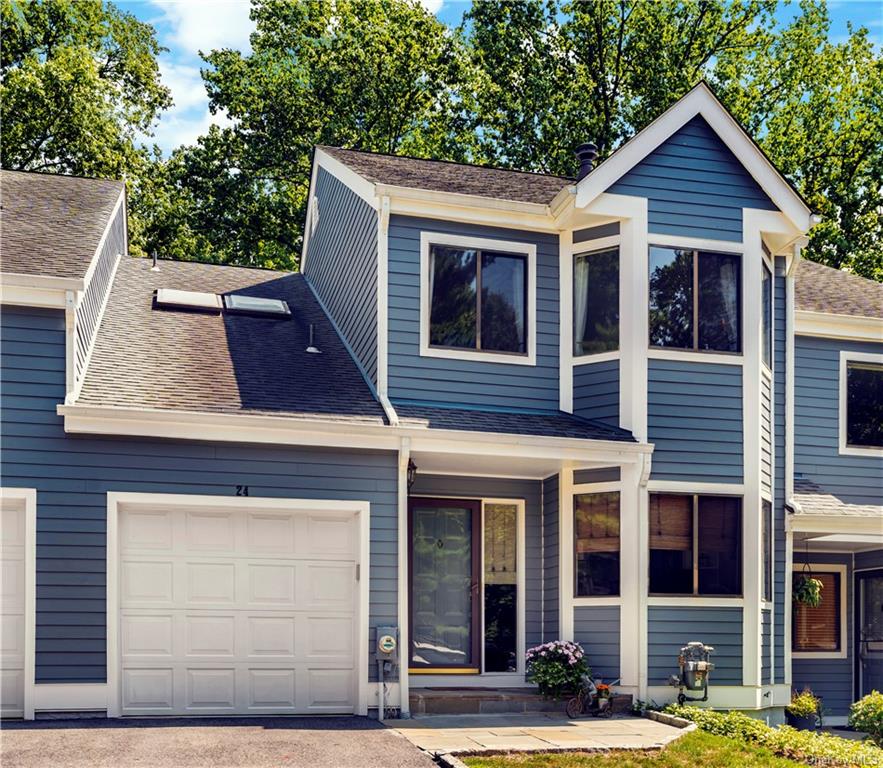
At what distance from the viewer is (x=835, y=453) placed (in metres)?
15.8

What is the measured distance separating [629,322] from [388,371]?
294cm

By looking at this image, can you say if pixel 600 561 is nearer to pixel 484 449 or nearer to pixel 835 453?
pixel 484 449

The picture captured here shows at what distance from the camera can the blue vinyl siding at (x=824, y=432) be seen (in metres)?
15.6

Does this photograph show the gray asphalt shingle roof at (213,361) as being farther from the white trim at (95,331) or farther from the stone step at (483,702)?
the stone step at (483,702)

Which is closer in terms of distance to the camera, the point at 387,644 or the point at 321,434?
the point at 387,644

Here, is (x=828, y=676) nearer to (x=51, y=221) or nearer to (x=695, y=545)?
(x=695, y=545)

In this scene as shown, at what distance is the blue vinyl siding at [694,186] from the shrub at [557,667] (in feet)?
16.8

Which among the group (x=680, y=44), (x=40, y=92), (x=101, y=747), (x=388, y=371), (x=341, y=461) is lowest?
(x=101, y=747)

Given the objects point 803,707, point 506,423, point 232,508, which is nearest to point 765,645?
point 803,707

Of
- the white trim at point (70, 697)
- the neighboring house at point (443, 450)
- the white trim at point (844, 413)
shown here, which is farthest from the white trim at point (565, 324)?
the white trim at point (70, 697)

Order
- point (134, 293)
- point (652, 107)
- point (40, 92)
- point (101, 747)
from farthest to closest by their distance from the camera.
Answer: point (652, 107) → point (40, 92) → point (134, 293) → point (101, 747)

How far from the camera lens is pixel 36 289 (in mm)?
10742

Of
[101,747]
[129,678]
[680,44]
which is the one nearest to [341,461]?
[129,678]

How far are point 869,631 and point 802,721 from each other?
2540 millimetres
